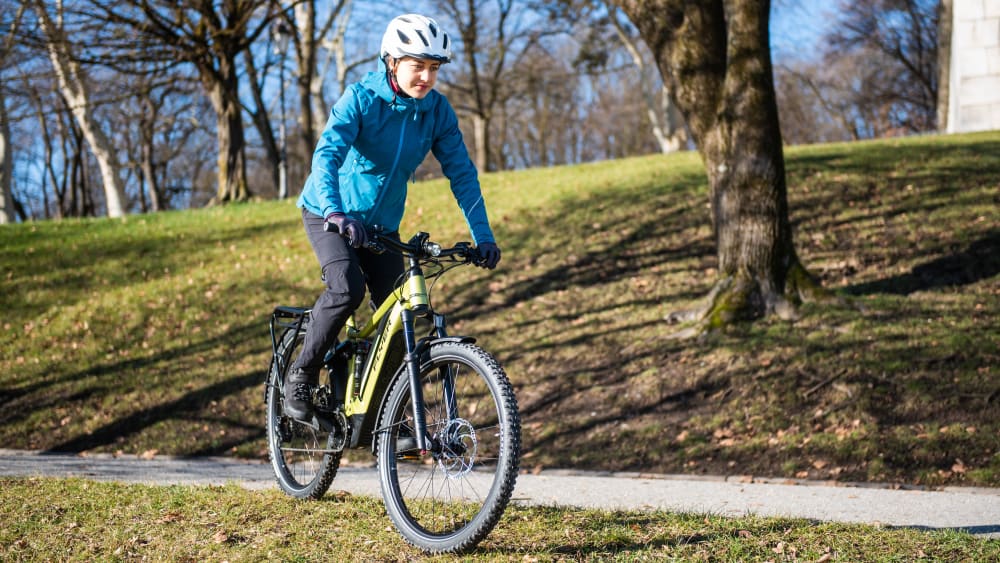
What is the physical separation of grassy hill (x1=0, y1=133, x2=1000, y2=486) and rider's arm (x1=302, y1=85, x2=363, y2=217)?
424cm

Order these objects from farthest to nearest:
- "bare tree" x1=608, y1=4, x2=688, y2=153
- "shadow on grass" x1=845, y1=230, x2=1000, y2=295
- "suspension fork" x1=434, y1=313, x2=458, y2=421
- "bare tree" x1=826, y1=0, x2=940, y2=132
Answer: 1. "bare tree" x1=826, y1=0, x2=940, y2=132
2. "bare tree" x1=608, y1=4, x2=688, y2=153
3. "shadow on grass" x1=845, y1=230, x2=1000, y2=295
4. "suspension fork" x1=434, y1=313, x2=458, y2=421

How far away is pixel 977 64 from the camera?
20.3 meters

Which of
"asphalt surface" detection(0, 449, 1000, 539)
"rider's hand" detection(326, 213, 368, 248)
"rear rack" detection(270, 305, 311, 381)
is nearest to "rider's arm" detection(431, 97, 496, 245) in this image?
"rider's hand" detection(326, 213, 368, 248)

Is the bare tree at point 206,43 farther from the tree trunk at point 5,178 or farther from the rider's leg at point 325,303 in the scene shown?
the rider's leg at point 325,303

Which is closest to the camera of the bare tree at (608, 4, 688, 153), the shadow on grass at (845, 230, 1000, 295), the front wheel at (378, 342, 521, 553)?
the front wheel at (378, 342, 521, 553)

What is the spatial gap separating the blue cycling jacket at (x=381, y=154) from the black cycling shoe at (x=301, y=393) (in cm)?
86

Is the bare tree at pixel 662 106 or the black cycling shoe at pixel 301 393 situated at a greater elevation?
the bare tree at pixel 662 106

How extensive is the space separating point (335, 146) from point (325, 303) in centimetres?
77

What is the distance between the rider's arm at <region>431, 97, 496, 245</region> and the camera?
442 cm

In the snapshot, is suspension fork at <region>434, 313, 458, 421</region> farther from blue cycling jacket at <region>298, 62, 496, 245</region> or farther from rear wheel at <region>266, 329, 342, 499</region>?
rear wheel at <region>266, 329, 342, 499</region>

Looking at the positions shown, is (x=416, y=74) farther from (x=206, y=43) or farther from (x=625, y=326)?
(x=206, y=43)

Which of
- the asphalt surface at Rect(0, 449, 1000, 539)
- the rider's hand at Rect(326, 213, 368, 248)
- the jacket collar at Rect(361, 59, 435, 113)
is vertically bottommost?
the asphalt surface at Rect(0, 449, 1000, 539)

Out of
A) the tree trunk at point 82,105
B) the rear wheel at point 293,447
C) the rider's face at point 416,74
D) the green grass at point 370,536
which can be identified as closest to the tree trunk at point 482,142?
the tree trunk at point 82,105

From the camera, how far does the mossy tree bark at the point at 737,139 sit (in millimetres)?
8945
